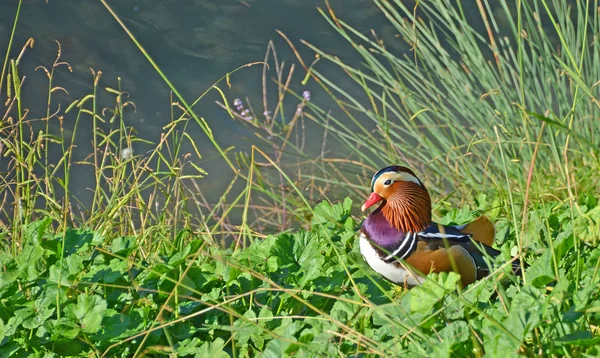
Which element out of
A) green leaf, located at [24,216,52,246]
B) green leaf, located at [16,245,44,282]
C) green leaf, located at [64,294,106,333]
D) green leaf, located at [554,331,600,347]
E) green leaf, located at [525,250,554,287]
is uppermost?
green leaf, located at [554,331,600,347]

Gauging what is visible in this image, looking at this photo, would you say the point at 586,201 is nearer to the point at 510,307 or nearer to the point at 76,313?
the point at 510,307

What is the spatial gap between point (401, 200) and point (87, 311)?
895mm

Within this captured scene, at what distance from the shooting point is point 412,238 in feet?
7.70

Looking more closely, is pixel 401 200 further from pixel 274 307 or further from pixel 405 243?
pixel 274 307

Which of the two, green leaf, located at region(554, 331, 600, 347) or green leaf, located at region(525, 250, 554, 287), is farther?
green leaf, located at region(525, 250, 554, 287)

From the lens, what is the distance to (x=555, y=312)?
1655mm

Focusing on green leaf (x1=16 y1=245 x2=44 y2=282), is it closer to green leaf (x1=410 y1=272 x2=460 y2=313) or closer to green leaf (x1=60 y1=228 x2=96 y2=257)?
green leaf (x1=60 y1=228 x2=96 y2=257)

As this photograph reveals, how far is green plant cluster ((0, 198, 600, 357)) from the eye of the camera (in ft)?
5.57

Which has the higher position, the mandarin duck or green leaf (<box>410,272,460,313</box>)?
green leaf (<box>410,272,460,313</box>)

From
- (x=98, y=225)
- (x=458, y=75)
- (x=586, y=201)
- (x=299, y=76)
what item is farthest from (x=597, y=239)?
(x=299, y=76)

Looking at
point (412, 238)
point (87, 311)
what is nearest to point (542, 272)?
point (412, 238)

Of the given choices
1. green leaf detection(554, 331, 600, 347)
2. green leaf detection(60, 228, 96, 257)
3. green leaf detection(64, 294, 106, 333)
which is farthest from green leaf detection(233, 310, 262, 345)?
green leaf detection(554, 331, 600, 347)

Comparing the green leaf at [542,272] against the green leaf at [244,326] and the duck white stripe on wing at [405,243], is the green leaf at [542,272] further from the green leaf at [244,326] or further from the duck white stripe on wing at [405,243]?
the green leaf at [244,326]

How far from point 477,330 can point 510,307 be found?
0.09m
